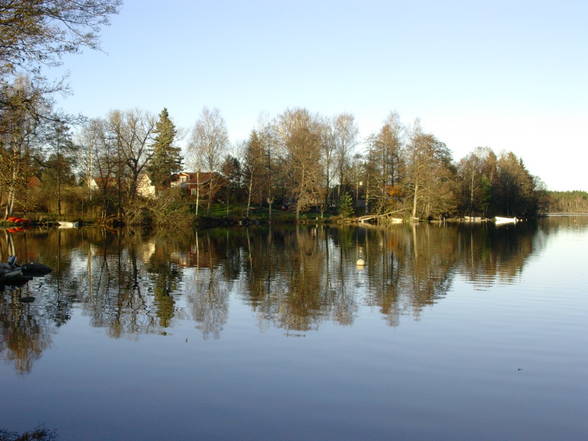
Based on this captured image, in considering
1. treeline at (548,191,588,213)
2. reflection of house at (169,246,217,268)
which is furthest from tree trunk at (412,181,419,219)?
treeline at (548,191,588,213)

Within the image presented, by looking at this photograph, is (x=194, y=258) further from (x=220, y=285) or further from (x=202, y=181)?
(x=202, y=181)

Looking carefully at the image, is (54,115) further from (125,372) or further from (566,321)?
(566,321)

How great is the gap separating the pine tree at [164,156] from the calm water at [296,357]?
45.5 m

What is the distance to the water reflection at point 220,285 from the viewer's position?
493 inches

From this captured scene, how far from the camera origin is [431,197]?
68.6 m

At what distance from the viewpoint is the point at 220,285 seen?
18047mm

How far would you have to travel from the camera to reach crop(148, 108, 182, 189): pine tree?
64.0m

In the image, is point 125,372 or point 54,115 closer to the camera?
point 125,372

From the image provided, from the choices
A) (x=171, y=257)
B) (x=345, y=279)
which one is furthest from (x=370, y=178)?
(x=345, y=279)

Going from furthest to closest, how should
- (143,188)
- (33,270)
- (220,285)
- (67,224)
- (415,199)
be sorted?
1. (415,199)
2. (143,188)
3. (67,224)
4. (33,270)
5. (220,285)

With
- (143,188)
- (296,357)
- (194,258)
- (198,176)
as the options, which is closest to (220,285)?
(296,357)

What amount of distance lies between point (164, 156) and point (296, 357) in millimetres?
62083

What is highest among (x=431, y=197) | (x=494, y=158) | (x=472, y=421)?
(x=494, y=158)

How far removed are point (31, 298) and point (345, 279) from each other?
10.3 meters
